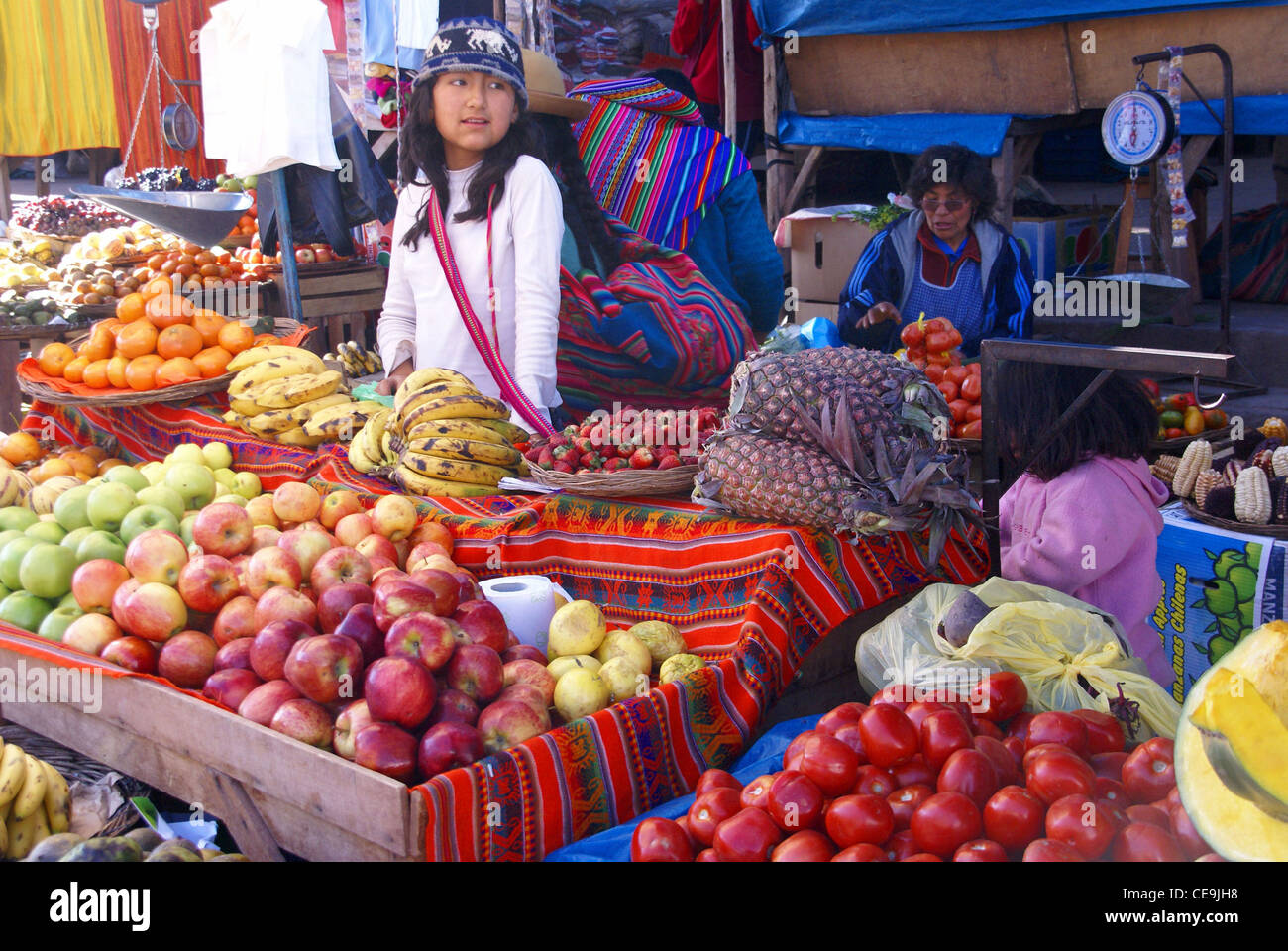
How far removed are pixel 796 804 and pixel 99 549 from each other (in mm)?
1881

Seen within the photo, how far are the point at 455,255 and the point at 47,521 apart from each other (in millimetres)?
1720

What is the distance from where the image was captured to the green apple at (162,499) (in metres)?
3.01

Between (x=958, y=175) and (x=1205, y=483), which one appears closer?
(x=1205, y=483)

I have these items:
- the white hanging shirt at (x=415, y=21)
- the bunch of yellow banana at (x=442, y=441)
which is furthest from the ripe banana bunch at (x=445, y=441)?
the white hanging shirt at (x=415, y=21)

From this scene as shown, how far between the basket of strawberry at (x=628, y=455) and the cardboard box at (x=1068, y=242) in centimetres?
478

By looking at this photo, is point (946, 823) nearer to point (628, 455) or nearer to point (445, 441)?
point (628, 455)

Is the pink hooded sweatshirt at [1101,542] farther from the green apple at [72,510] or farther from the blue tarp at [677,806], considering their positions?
the green apple at [72,510]

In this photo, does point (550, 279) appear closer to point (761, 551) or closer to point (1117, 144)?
point (761, 551)

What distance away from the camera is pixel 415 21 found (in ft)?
20.9

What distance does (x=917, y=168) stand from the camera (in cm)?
500

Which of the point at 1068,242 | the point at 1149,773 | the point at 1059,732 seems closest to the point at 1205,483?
the point at 1059,732

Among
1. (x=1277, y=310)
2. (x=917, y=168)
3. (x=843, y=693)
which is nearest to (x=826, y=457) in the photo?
(x=843, y=693)

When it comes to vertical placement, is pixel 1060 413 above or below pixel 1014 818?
above

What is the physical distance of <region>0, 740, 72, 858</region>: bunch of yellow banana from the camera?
215 centimetres
